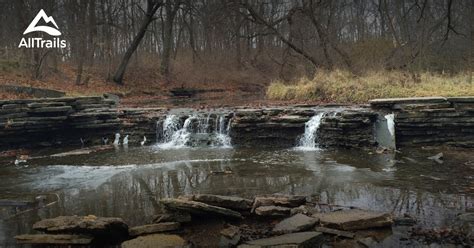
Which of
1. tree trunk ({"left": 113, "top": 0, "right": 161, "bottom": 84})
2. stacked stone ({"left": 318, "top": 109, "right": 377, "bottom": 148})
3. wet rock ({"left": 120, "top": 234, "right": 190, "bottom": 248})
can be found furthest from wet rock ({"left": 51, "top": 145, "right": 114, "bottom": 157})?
tree trunk ({"left": 113, "top": 0, "right": 161, "bottom": 84})

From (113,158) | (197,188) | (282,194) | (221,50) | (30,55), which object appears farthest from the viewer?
(221,50)

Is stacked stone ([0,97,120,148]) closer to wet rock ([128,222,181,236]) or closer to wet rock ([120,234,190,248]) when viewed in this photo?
wet rock ([128,222,181,236])

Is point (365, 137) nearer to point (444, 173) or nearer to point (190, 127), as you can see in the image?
point (444, 173)

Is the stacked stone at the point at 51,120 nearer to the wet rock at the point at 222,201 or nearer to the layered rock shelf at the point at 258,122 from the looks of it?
the layered rock shelf at the point at 258,122

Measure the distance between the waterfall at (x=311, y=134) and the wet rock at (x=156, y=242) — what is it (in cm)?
771

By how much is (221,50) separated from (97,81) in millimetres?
11278

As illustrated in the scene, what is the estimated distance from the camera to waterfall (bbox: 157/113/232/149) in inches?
547

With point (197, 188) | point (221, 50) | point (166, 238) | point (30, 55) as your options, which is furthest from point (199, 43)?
point (166, 238)

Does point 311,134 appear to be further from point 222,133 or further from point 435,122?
point 435,122

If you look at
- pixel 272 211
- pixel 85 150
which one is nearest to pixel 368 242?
pixel 272 211

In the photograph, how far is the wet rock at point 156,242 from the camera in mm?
5469

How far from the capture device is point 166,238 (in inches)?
223

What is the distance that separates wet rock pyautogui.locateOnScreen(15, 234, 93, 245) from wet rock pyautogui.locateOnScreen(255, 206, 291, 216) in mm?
2217

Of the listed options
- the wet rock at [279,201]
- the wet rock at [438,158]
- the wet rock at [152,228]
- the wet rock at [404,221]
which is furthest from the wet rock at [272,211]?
the wet rock at [438,158]
